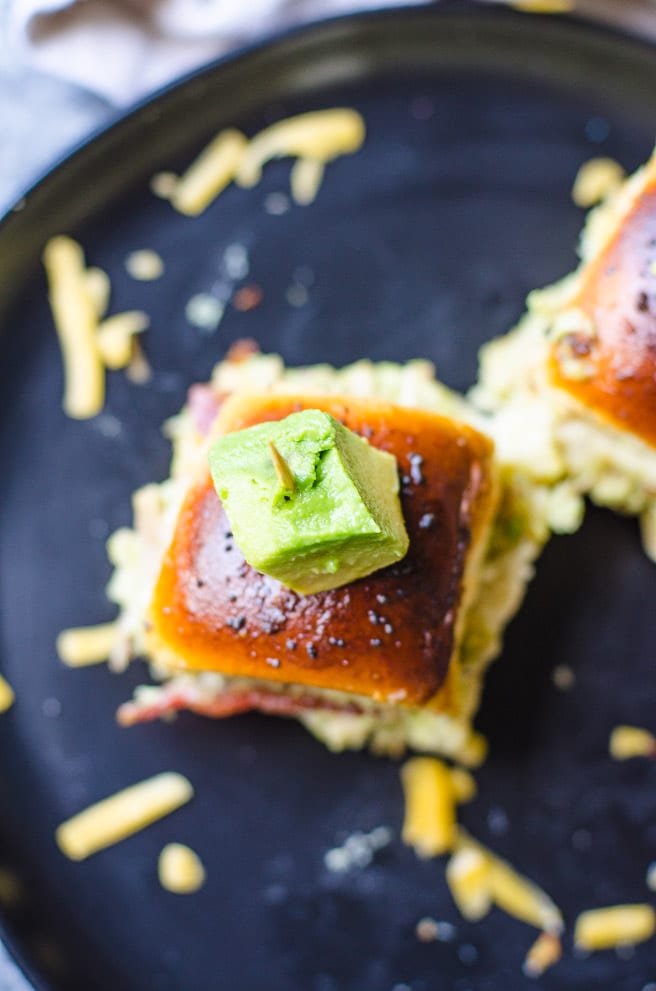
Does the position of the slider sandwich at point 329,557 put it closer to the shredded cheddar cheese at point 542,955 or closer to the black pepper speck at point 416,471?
the black pepper speck at point 416,471

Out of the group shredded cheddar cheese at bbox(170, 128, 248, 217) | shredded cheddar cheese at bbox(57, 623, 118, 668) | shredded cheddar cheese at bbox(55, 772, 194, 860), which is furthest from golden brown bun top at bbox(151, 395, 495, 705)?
shredded cheddar cheese at bbox(170, 128, 248, 217)

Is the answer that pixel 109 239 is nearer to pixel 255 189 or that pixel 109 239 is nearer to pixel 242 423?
pixel 255 189

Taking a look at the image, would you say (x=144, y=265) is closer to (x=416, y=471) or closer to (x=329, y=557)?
(x=416, y=471)

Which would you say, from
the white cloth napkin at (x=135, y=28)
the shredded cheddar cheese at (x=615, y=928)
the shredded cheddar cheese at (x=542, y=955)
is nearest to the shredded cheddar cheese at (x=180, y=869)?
the shredded cheddar cheese at (x=542, y=955)

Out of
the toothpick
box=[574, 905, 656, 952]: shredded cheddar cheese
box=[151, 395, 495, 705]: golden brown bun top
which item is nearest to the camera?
the toothpick

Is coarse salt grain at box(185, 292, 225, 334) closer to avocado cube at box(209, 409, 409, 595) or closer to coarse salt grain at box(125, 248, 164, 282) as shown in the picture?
coarse salt grain at box(125, 248, 164, 282)

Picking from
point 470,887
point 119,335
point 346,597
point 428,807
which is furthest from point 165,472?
point 470,887

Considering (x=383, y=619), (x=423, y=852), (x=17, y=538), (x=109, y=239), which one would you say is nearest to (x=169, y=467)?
(x=17, y=538)
